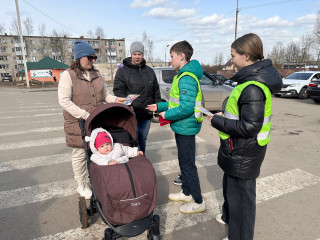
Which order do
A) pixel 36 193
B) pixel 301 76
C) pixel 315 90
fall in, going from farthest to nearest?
pixel 301 76, pixel 315 90, pixel 36 193

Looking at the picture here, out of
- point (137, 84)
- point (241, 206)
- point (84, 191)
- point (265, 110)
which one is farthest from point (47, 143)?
point (265, 110)

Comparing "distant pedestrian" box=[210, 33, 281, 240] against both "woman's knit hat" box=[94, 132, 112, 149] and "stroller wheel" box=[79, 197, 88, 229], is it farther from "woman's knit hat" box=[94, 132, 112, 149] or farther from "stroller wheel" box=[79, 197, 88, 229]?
"stroller wheel" box=[79, 197, 88, 229]

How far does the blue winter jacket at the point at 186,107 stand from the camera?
2637mm

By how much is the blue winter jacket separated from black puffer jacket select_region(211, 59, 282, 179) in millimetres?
547

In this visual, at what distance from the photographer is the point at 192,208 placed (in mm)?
3107

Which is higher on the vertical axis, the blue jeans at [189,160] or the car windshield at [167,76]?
the car windshield at [167,76]

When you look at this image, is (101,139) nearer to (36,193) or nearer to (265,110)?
(265,110)

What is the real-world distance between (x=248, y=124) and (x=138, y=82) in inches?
88.2

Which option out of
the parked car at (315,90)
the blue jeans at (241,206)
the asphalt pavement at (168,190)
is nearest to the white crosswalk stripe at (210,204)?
the asphalt pavement at (168,190)

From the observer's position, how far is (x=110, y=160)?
2.55m

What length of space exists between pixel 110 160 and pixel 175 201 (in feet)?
4.62

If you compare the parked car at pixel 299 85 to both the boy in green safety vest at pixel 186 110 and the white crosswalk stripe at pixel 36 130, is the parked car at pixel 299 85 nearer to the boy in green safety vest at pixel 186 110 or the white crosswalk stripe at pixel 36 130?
the white crosswalk stripe at pixel 36 130

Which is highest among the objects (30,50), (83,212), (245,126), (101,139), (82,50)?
(30,50)

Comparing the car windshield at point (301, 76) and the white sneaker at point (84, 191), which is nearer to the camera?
the white sneaker at point (84, 191)
